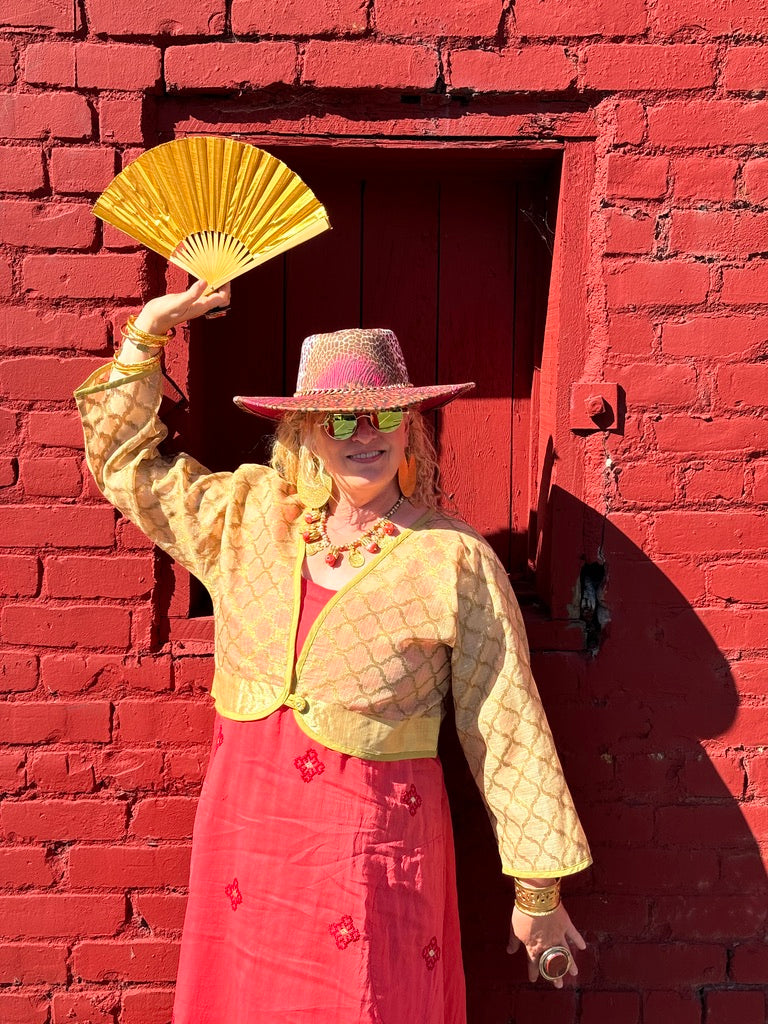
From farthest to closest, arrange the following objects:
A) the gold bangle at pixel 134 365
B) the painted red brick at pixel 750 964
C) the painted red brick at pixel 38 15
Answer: the painted red brick at pixel 750 964 → the painted red brick at pixel 38 15 → the gold bangle at pixel 134 365

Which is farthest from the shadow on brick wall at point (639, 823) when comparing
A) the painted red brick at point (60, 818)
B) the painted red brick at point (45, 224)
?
the painted red brick at point (45, 224)

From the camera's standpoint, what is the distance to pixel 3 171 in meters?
2.26

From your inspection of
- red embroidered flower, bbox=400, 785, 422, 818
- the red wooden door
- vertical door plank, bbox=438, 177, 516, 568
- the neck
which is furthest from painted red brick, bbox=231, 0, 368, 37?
red embroidered flower, bbox=400, 785, 422, 818

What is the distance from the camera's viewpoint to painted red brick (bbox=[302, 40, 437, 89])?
225cm

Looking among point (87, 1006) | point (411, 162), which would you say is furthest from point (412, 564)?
point (87, 1006)

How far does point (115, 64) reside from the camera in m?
2.24

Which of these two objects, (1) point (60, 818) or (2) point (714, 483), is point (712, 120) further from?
(1) point (60, 818)

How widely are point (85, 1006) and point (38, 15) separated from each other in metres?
2.38

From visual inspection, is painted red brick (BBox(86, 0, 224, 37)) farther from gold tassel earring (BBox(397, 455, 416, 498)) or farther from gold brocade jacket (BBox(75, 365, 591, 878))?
gold tassel earring (BBox(397, 455, 416, 498))

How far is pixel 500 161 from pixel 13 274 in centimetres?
121

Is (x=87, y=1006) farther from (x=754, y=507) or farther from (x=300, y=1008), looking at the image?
(x=754, y=507)

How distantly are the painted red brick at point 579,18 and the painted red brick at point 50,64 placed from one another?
3.39 ft

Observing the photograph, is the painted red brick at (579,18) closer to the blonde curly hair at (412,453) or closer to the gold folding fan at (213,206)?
the gold folding fan at (213,206)

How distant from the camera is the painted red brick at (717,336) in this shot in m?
2.30
